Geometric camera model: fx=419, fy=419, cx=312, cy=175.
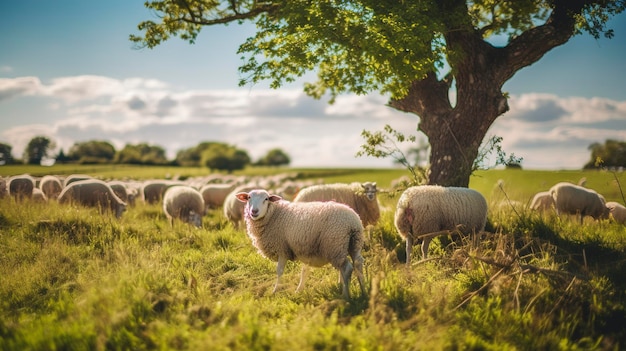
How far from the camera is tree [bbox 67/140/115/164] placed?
38.4 meters

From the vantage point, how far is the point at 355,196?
1063 centimetres

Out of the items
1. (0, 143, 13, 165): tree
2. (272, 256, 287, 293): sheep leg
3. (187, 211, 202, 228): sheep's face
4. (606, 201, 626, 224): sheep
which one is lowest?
(187, 211, 202, 228): sheep's face

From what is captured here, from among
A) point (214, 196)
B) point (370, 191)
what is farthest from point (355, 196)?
point (214, 196)

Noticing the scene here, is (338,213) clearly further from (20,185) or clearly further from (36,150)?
(36,150)

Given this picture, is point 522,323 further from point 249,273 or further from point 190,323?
point 249,273

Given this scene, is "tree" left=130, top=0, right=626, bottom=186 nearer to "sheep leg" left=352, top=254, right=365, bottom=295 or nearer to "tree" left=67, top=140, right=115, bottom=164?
"sheep leg" left=352, top=254, right=365, bottom=295

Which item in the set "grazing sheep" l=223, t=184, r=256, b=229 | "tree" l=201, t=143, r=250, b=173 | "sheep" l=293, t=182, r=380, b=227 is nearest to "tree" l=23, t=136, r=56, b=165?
"grazing sheep" l=223, t=184, r=256, b=229

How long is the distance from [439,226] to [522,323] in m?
3.55

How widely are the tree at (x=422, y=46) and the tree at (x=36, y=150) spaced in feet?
43.6

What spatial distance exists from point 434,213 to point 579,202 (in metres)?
7.57

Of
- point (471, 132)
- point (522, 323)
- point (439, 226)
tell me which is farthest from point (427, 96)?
point (522, 323)

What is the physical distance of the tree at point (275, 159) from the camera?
380 ft

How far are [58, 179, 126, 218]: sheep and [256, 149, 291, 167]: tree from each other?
3985 inches

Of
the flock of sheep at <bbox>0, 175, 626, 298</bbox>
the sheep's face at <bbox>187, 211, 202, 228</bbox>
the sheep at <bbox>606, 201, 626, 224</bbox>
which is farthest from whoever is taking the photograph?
the sheep's face at <bbox>187, 211, 202, 228</bbox>
